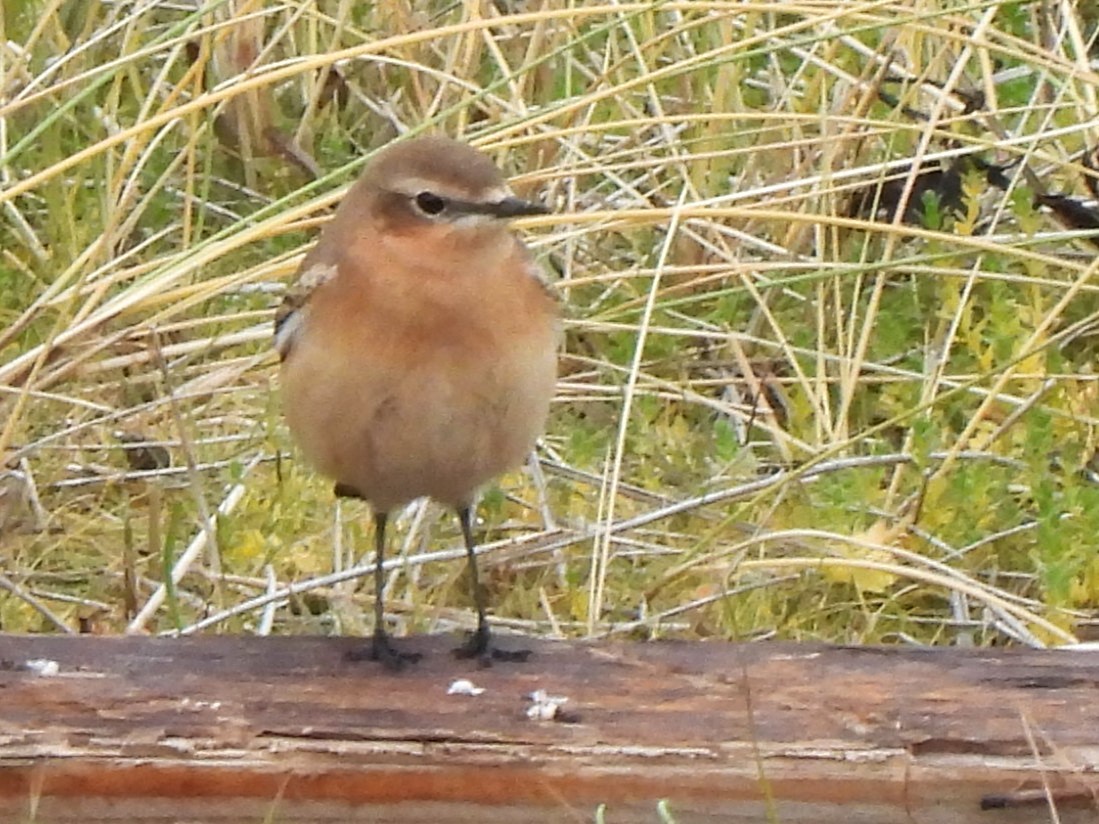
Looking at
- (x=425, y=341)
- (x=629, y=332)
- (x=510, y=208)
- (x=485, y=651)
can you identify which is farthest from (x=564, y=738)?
(x=629, y=332)

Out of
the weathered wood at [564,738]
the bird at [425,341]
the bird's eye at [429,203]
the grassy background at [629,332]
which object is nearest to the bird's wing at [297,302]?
the bird at [425,341]

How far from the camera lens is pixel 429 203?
2520 mm

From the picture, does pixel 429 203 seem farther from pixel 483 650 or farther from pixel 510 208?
pixel 483 650

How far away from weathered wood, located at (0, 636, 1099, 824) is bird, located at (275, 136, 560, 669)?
215 millimetres

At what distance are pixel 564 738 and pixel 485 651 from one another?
0.33 metres

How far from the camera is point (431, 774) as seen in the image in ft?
6.72

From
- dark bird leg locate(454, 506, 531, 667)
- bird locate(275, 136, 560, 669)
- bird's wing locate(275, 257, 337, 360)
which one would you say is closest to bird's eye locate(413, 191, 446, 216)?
bird locate(275, 136, 560, 669)

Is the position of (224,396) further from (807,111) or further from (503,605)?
(807,111)

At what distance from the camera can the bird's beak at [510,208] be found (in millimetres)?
2461

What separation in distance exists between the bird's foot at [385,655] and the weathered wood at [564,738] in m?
0.08

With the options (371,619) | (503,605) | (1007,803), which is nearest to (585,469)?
(503,605)

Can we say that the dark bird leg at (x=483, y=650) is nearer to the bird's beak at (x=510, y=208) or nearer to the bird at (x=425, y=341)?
the bird at (x=425, y=341)

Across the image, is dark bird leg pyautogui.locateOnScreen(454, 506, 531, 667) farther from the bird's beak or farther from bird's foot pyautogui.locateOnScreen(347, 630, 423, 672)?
the bird's beak

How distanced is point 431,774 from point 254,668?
34 centimetres
